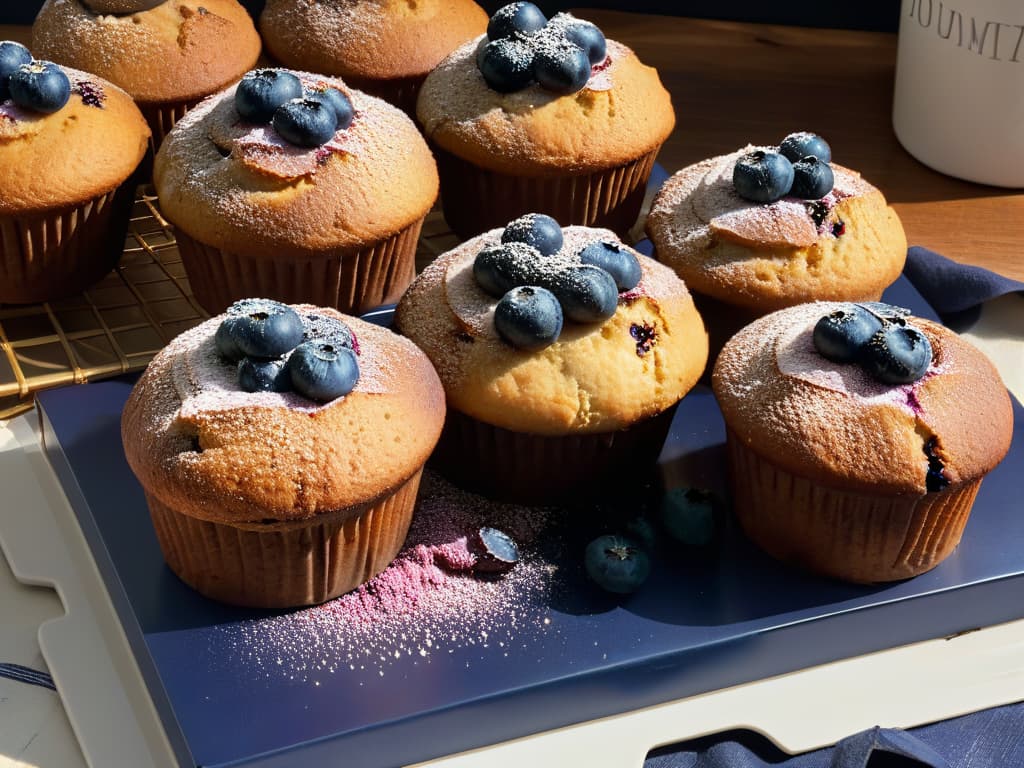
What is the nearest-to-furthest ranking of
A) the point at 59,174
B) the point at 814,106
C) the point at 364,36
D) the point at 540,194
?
the point at 59,174 → the point at 540,194 → the point at 364,36 → the point at 814,106

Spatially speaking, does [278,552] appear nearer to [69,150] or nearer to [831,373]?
Result: [831,373]

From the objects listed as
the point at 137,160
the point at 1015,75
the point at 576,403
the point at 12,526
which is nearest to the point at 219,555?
the point at 12,526

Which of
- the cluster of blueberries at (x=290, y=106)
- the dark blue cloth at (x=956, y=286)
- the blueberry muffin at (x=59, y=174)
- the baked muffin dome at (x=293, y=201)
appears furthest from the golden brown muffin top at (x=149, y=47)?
the dark blue cloth at (x=956, y=286)

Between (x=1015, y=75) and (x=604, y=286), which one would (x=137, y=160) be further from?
(x=1015, y=75)

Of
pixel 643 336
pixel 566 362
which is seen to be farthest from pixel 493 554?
pixel 643 336

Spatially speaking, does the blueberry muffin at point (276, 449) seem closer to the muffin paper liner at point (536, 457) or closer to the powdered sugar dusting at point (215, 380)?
the powdered sugar dusting at point (215, 380)
